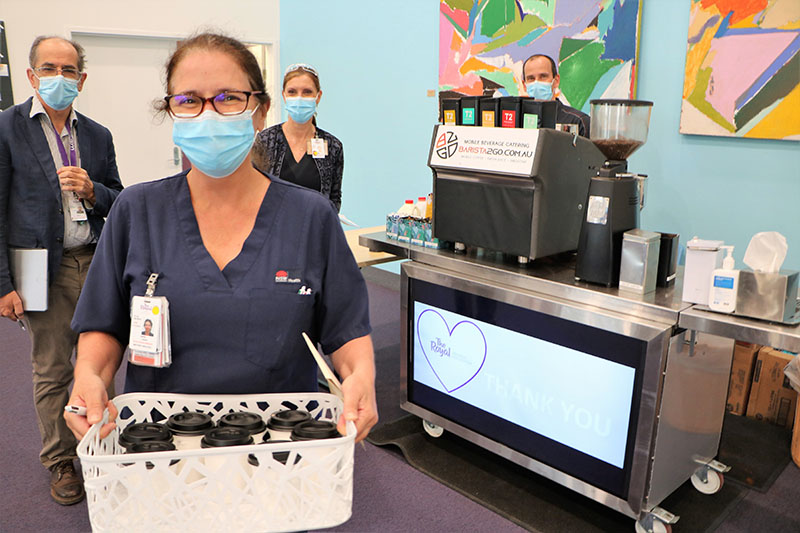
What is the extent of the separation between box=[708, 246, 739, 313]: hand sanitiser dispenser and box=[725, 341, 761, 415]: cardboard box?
147 centimetres

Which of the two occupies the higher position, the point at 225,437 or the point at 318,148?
the point at 318,148

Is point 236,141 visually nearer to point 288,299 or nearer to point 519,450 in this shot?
point 288,299

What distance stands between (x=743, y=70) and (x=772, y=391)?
160 cm

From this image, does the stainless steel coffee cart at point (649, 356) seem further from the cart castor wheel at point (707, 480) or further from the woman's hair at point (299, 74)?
the woman's hair at point (299, 74)

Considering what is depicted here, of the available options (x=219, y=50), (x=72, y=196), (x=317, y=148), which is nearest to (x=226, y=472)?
(x=219, y=50)

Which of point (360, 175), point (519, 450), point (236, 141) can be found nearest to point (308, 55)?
point (360, 175)

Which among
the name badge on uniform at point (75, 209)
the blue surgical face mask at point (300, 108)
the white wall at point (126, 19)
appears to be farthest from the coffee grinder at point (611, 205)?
the white wall at point (126, 19)

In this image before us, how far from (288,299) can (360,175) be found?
478 centimetres

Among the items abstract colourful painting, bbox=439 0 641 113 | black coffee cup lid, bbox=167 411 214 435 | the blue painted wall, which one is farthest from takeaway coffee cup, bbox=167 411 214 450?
the blue painted wall

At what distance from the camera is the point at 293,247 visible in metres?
1.25

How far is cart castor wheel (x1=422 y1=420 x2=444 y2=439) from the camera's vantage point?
112 inches

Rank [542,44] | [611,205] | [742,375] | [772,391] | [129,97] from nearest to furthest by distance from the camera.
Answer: [611,205] → [772,391] → [742,375] → [542,44] → [129,97]

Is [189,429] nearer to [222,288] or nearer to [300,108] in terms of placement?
[222,288]

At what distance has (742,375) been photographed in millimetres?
3180
